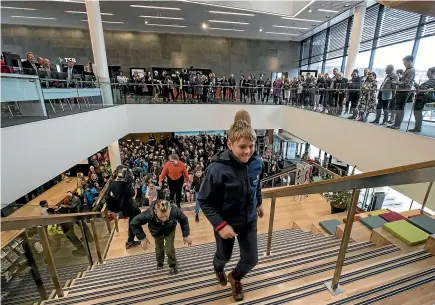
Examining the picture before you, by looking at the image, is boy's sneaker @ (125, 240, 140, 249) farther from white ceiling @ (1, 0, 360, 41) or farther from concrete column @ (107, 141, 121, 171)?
white ceiling @ (1, 0, 360, 41)

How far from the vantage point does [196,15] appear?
11.6 metres

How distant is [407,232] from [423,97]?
363 centimetres

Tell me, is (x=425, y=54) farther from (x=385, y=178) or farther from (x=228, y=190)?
(x=228, y=190)

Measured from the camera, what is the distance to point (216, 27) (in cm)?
1395

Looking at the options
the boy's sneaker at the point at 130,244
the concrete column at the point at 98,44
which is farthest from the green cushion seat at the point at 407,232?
the concrete column at the point at 98,44

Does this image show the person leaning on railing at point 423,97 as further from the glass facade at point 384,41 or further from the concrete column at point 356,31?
the concrete column at point 356,31

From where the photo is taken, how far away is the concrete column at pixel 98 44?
7.81 metres

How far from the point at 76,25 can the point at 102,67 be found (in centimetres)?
869

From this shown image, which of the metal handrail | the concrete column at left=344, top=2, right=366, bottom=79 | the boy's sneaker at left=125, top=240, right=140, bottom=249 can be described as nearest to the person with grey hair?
the metal handrail

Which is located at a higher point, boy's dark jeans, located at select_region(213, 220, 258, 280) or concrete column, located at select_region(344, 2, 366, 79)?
concrete column, located at select_region(344, 2, 366, 79)

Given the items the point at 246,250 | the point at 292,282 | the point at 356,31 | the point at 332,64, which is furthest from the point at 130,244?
the point at 332,64

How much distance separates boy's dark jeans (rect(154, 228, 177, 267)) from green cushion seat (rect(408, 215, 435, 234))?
2.85 metres

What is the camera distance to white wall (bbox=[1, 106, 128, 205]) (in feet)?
11.7

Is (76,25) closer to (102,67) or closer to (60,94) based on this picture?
(102,67)
